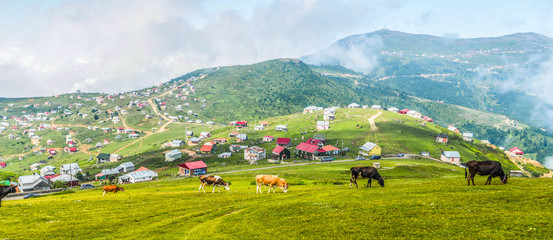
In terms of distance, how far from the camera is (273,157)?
14812cm

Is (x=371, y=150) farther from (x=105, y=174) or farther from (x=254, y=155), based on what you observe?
(x=105, y=174)

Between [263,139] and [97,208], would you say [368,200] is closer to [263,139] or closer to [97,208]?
[97,208]

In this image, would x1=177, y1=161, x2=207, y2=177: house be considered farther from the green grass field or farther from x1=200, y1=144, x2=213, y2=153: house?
the green grass field

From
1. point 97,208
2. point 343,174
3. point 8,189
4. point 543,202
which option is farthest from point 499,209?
point 343,174

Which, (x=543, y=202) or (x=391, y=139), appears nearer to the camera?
(x=543, y=202)

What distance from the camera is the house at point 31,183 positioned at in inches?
4710

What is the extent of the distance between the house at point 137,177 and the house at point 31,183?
34.7 meters

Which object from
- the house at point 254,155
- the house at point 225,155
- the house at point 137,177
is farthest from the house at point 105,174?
the house at point 254,155

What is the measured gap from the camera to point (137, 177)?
12519 cm

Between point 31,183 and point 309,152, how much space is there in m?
132

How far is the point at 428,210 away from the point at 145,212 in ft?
90.5

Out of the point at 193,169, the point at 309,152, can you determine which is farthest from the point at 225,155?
the point at 309,152

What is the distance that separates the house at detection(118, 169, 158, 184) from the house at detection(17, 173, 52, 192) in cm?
3469

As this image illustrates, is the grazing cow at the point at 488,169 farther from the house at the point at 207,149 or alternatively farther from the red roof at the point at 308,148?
the house at the point at 207,149
